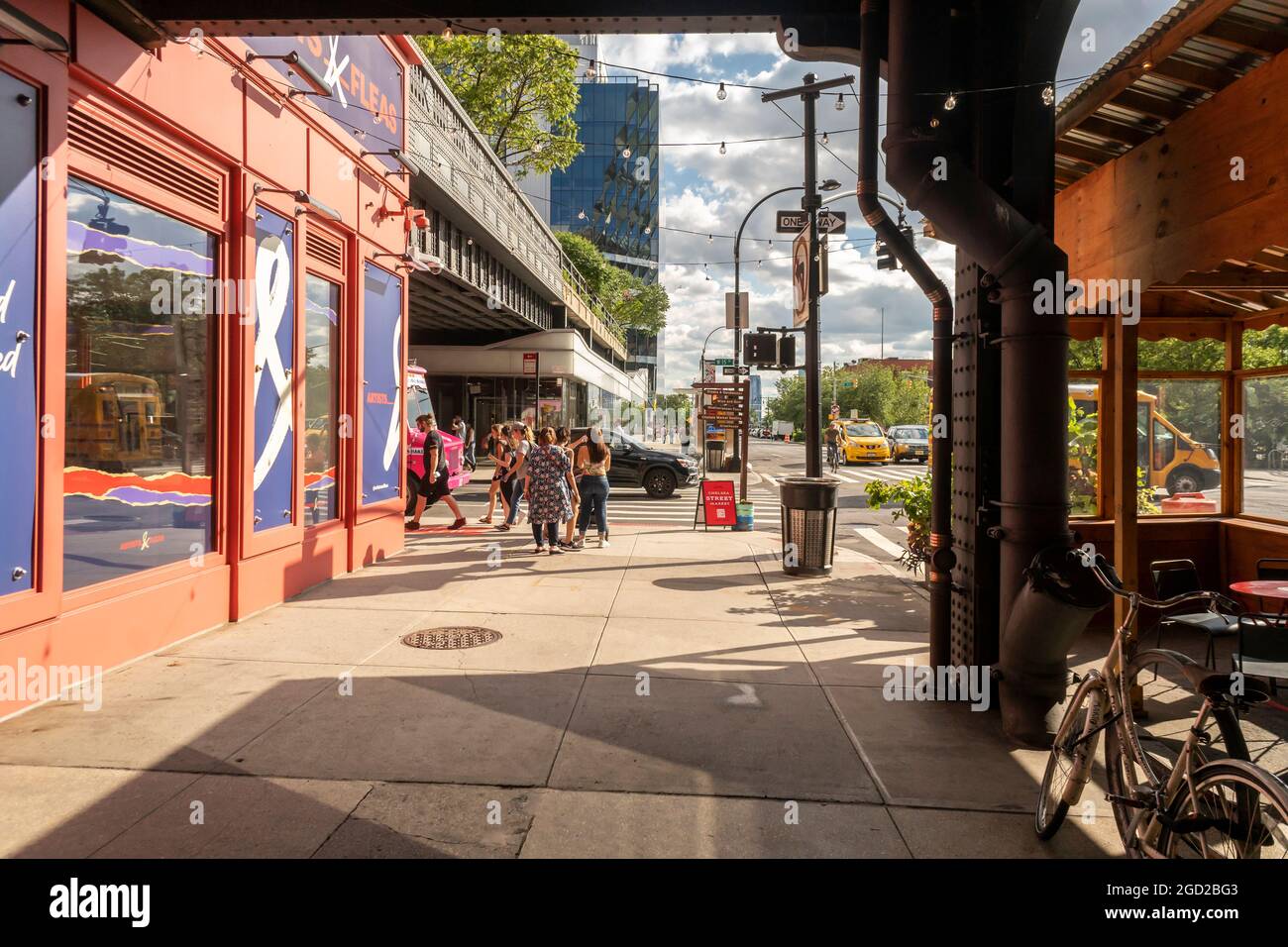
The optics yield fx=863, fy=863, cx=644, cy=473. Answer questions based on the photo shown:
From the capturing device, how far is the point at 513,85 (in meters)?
29.2

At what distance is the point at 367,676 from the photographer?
19.6 feet

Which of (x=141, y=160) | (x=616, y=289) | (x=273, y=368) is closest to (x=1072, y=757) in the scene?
(x=141, y=160)

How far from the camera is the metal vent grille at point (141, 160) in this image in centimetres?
561

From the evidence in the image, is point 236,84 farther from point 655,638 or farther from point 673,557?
point 673,557

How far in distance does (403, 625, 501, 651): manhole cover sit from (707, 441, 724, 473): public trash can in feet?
82.8

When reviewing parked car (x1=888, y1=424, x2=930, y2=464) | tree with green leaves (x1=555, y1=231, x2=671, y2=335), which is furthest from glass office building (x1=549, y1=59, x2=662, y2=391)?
parked car (x1=888, y1=424, x2=930, y2=464)

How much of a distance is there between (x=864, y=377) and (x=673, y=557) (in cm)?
7738

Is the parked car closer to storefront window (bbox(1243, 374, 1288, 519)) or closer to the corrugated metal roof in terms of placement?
storefront window (bbox(1243, 374, 1288, 519))

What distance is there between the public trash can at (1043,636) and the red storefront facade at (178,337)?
18.8 ft

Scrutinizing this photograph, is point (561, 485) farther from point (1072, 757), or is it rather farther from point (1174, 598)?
point (1174, 598)

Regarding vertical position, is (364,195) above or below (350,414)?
above

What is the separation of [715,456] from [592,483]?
20.1 m

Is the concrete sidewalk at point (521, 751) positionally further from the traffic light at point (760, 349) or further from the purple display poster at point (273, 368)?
the traffic light at point (760, 349)
